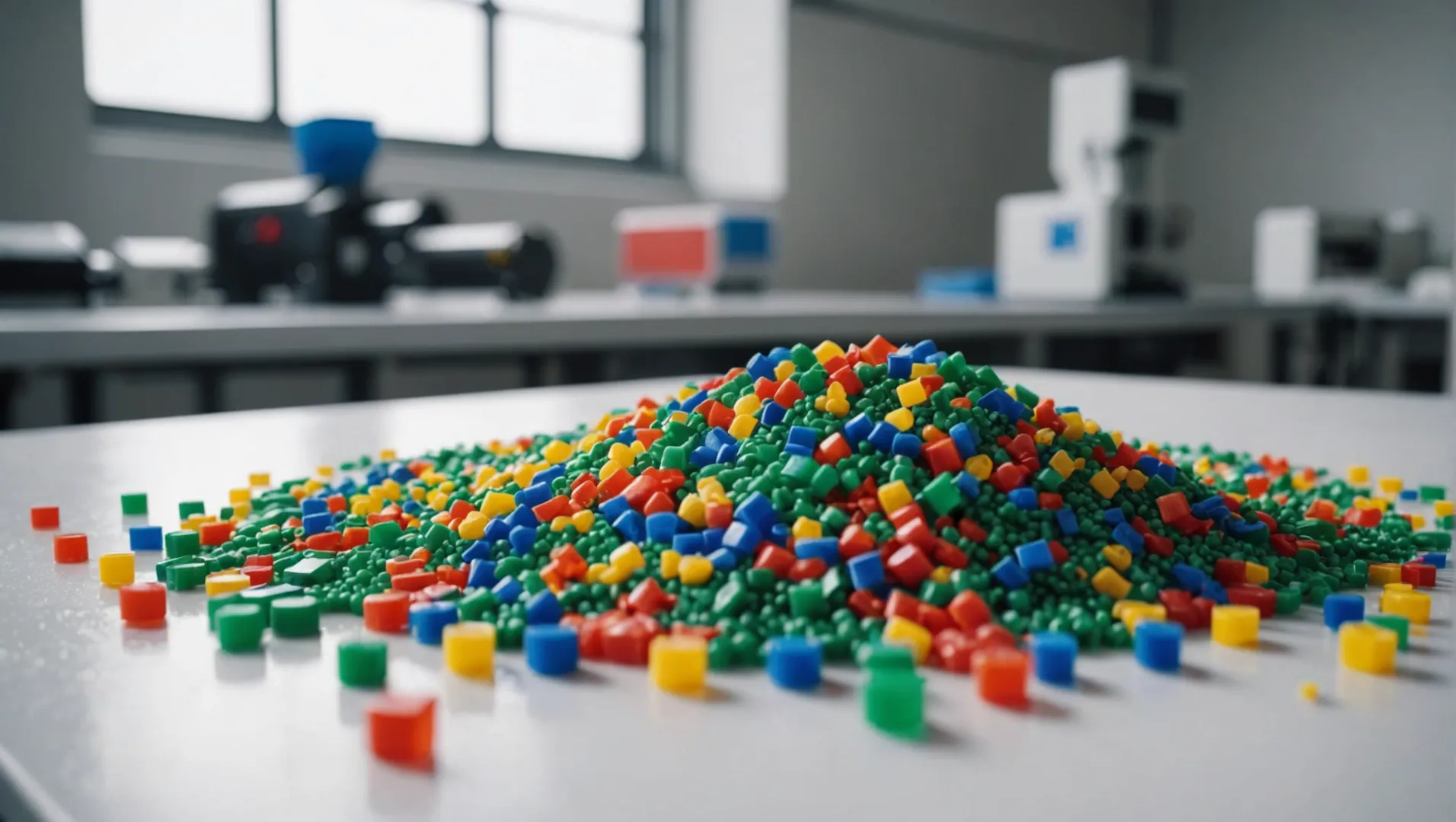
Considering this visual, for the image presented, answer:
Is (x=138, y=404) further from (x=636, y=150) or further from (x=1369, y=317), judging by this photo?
(x=1369, y=317)

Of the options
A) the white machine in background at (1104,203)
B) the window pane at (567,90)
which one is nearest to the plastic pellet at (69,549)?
the white machine in background at (1104,203)

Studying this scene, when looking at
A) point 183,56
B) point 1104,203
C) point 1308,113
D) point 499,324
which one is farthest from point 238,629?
point 1308,113

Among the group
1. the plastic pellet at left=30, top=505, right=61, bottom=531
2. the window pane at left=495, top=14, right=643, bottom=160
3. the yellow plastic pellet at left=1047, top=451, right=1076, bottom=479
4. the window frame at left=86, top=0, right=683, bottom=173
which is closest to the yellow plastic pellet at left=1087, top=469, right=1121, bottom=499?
the yellow plastic pellet at left=1047, top=451, right=1076, bottom=479

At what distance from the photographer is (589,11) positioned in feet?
15.7

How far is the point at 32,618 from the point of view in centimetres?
57

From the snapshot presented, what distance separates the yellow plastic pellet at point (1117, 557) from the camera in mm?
582

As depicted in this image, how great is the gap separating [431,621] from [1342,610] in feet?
1.36

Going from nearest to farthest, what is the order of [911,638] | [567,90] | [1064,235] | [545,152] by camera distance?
1. [911,638]
2. [1064,235]
3. [545,152]
4. [567,90]

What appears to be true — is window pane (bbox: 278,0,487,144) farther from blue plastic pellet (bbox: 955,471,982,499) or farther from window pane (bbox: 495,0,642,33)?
blue plastic pellet (bbox: 955,471,982,499)

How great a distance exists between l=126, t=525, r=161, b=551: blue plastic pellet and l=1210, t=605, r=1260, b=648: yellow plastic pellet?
59cm

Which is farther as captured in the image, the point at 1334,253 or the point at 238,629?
the point at 1334,253

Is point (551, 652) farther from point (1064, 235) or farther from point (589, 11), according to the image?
point (589, 11)

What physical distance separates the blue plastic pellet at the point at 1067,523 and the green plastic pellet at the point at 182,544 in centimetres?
49

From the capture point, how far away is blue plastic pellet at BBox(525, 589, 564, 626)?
54 cm
